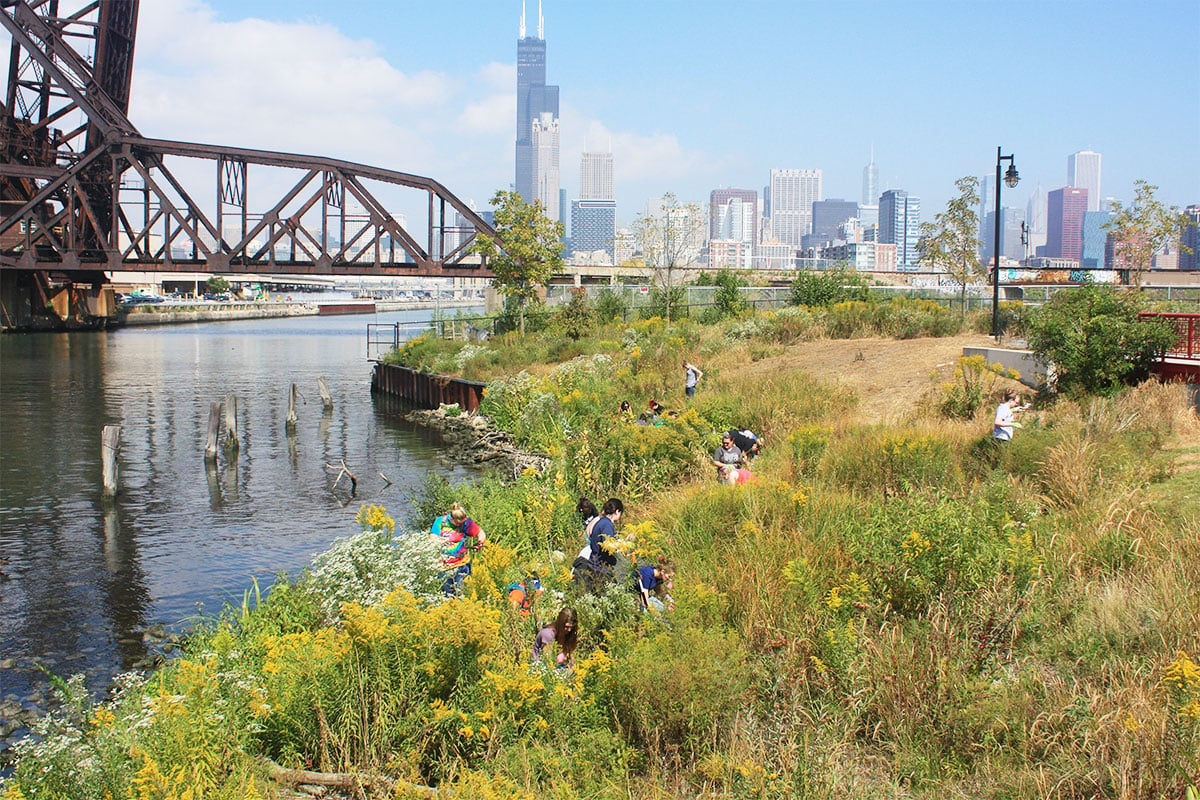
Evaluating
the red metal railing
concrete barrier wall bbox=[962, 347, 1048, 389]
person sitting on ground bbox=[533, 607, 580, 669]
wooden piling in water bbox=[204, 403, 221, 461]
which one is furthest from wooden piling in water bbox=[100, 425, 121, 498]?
the red metal railing

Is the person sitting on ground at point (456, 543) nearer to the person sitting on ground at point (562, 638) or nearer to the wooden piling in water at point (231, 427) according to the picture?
the person sitting on ground at point (562, 638)

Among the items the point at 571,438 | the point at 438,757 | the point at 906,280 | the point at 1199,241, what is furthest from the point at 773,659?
the point at 1199,241

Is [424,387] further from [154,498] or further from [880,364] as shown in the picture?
[880,364]

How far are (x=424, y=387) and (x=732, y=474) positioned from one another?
2799 cm

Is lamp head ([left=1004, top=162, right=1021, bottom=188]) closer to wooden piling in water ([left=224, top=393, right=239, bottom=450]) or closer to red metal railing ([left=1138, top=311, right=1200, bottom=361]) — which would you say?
red metal railing ([left=1138, top=311, right=1200, bottom=361])

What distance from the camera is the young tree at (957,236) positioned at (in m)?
43.4

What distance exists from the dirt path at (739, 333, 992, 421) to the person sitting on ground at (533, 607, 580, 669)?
10.8 metres

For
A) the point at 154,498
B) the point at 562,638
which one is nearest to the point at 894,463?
the point at 562,638

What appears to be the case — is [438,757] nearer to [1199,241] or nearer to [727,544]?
[727,544]

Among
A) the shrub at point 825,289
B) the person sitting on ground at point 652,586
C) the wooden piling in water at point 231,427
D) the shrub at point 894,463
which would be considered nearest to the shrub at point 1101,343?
the shrub at point 894,463

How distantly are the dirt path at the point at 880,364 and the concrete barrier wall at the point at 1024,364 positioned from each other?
3.72 ft

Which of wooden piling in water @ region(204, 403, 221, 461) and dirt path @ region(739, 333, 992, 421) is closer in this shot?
dirt path @ region(739, 333, 992, 421)

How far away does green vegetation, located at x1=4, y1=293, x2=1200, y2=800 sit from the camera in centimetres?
722

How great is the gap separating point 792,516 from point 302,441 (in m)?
22.7
